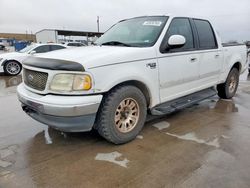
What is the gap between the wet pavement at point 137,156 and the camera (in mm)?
2570

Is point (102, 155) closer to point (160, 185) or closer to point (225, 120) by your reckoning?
point (160, 185)

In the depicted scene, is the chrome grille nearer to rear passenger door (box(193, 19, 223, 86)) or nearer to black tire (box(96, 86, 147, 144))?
black tire (box(96, 86, 147, 144))

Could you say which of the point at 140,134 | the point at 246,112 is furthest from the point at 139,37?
the point at 246,112

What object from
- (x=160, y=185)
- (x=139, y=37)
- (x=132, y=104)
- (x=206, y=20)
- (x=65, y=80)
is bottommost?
(x=160, y=185)

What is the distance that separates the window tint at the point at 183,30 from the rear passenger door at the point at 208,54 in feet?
0.81

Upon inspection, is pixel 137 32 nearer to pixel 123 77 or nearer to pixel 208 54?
Result: pixel 123 77

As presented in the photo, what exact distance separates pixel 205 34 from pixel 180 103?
1669 millimetres

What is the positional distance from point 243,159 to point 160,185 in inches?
49.9

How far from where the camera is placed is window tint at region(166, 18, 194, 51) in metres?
4.01

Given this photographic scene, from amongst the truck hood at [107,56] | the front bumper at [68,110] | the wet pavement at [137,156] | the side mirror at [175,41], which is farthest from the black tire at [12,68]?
the side mirror at [175,41]

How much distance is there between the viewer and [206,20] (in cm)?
507

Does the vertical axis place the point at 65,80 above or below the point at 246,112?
above

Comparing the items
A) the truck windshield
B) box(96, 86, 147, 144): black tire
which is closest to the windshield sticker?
the truck windshield

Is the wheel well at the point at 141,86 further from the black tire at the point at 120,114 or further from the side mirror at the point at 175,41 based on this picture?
the side mirror at the point at 175,41
